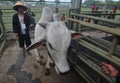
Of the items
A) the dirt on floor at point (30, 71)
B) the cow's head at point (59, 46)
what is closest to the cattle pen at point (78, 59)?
the dirt on floor at point (30, 71)

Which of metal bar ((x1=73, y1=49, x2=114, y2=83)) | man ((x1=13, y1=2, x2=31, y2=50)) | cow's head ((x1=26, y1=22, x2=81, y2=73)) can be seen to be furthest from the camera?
man ((x1=13, y1=2, x2=31, y2=50))

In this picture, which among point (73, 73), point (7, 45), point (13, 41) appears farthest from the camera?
point (13, 41)

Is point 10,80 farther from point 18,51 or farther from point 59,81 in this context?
point 18,51

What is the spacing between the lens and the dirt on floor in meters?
2.87

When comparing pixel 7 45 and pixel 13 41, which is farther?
pixel 13 41

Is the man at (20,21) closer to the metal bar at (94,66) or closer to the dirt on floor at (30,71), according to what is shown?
the dirt on floor at (30,71)

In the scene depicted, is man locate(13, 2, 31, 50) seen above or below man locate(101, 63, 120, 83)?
above

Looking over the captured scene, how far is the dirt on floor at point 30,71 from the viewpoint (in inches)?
113

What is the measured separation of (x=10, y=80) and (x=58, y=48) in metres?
1.65

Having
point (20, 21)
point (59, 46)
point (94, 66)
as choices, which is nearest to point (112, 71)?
point (94, 66)

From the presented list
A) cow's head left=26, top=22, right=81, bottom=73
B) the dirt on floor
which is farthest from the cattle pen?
cow's head left=26, top=22, right=81, bottom=73

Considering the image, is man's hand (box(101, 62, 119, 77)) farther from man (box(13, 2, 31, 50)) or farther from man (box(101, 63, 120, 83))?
man (box(13, 2, 31, 50))

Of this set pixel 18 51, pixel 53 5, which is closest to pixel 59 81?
pixel 18 51

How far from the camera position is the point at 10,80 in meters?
2.84
